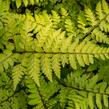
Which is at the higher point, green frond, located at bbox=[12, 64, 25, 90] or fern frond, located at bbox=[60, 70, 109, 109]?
green frond, located at bbox=[12, 64, 25, 90]

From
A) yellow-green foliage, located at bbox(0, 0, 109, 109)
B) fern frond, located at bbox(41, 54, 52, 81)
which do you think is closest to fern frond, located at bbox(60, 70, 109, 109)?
yellow-green foliage, located at bbox(0, 0, 109, 109)

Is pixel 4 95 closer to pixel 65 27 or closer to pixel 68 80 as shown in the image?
pixel 68 80

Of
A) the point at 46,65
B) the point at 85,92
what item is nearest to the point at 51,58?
the point at 46,65

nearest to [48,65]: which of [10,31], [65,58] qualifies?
[65,58]

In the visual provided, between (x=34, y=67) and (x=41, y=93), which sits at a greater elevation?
(x=34, y=67)

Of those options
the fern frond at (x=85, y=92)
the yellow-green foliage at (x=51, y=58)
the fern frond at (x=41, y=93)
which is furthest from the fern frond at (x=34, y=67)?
the fern frond at (x=85, y=92)

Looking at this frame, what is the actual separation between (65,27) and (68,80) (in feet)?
1.65

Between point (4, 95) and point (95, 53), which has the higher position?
point (95, 53)

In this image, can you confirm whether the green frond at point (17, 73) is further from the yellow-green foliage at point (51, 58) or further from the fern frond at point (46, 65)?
the fern frond at point (46, 65)

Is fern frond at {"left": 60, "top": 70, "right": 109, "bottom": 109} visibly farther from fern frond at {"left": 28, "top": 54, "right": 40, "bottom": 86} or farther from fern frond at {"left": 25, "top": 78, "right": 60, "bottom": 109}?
fern frond at {"left": 28, "top": 54, "right": 40, "bottom": 86}

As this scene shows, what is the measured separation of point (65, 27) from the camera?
2.67m

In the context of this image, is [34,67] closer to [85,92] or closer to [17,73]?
[17,73]

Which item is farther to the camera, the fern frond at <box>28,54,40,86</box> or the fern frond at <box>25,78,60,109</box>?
the fern frond at <box>25,78,60,109</box>

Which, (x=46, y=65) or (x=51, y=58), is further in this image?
(x=51, y=58)
